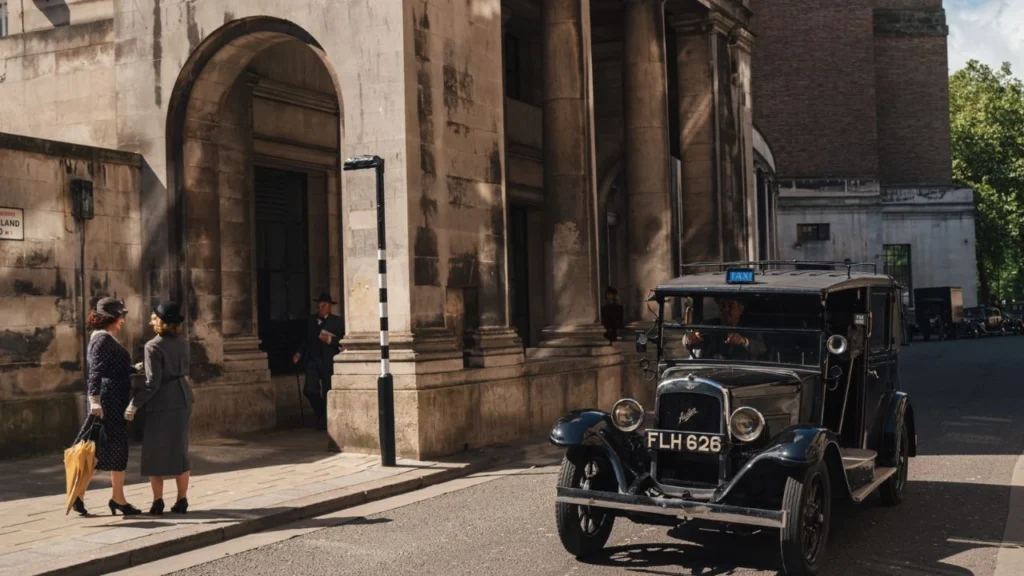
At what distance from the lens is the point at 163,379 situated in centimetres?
993

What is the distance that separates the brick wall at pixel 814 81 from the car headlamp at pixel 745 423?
53780 mm

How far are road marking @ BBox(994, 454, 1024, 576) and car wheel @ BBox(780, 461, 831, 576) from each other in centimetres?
113

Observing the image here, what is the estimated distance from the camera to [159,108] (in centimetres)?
1603

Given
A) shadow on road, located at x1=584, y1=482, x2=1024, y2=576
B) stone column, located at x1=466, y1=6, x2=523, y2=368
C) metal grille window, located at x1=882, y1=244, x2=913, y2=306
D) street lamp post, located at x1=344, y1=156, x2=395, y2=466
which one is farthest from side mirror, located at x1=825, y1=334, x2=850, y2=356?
metal grille window, located at x1=882, y1=244, x2=913, y2=306

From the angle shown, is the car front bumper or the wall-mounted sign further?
the wall-mounted sign

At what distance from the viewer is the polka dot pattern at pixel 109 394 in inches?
388

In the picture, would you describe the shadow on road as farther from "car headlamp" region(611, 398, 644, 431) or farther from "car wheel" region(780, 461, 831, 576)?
"car headlamp" region(611, 398, 644, 431)

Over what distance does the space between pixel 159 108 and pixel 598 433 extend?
1024 centimetres

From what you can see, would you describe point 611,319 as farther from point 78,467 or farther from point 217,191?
point 78,467

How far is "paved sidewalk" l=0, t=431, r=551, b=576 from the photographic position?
8.53 meters

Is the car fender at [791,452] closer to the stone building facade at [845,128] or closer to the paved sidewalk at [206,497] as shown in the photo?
the paved sidewalk at [206,497]

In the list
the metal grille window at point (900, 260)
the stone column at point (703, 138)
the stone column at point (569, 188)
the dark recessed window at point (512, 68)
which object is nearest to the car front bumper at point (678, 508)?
the stone column at point (569, 188)

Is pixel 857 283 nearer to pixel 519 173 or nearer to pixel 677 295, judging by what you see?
pixel 677 295

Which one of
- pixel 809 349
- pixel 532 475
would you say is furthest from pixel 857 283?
pixel 532 475
